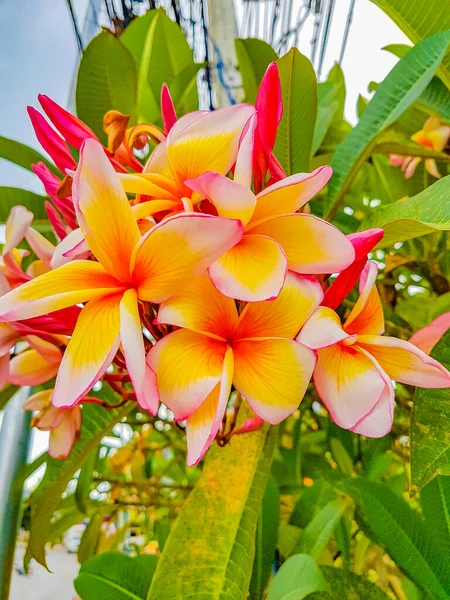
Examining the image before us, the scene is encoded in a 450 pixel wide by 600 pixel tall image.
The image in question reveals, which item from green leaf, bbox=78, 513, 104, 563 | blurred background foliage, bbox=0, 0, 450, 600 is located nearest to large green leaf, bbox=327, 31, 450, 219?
blurred background foliage, bbox=0, 0, 450, 600

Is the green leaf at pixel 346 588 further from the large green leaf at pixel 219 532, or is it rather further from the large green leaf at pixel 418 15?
the large green leaf at pixel 418 15

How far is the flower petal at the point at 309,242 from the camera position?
0.74 feet

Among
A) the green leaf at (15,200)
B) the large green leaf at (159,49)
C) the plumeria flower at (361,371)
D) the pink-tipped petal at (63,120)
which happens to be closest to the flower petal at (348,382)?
the plumeria flower at (361,371)

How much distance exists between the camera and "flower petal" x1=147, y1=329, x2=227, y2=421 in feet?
0.69

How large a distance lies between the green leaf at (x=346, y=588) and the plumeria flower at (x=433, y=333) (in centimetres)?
20

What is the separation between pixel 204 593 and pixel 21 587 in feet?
4.34

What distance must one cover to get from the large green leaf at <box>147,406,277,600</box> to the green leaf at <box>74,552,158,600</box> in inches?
5.1

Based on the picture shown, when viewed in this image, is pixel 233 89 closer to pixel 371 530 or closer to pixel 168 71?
pixel 168 71

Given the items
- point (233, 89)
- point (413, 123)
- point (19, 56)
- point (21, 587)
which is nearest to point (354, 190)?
point (413, 123)

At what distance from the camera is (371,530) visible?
1.33ft

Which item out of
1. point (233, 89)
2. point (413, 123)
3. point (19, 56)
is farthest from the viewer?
point (19, 56)

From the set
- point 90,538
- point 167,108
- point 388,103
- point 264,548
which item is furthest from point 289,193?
point 90,538

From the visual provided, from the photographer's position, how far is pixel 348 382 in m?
0.23

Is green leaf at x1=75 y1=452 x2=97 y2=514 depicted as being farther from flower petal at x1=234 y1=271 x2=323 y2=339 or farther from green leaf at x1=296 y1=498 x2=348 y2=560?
flower petal at x1=234 y1=271 x2=323 y2=339
